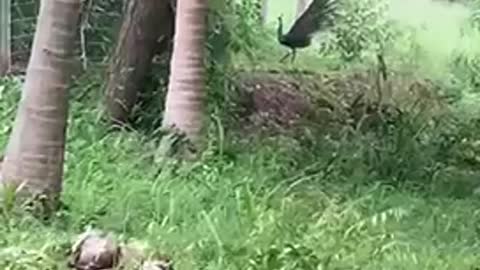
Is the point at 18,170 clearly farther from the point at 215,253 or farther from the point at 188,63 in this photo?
the point at 188,63

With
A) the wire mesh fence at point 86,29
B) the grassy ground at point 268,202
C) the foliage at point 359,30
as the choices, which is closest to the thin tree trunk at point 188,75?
→ the grassy ground at point 268,202

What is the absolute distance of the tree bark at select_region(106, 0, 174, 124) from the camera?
704 cm

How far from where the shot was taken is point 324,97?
30.5ft

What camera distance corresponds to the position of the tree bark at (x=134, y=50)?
7039 mm

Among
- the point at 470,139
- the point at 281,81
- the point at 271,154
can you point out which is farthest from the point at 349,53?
the point at 271,154

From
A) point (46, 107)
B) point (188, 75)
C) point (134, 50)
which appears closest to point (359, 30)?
point (134, 50)

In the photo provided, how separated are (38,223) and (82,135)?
1869mm

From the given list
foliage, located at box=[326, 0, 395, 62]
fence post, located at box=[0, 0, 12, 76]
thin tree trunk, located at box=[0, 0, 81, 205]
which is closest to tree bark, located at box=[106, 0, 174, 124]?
fence post, located at box=[0, 0, 12, 76]

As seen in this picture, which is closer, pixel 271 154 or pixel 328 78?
pixel 271 154

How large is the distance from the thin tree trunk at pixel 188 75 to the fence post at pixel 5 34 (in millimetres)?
2046

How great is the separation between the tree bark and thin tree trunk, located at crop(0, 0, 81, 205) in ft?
7.18

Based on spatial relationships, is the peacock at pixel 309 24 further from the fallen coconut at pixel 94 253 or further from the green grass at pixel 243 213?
the fallen coconut at pixel 94 253

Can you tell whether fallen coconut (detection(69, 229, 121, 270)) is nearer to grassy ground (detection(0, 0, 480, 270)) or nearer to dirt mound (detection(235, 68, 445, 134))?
grassy ground (detection(0, 0, 480, 270))

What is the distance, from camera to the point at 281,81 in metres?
9.52
